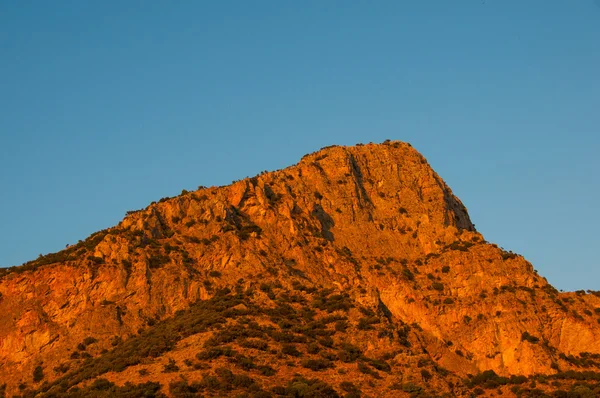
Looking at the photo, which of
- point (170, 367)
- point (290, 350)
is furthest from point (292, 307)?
point (170, 367)

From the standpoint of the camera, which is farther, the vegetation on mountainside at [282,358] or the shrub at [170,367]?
the shrub at [170,367]

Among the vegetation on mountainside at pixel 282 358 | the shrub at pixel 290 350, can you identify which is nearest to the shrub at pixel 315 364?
the vegetation on mountainside at pixel 282 358

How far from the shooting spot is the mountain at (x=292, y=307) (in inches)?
2574

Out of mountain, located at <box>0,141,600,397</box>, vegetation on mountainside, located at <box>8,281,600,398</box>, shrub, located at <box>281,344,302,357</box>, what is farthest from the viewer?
shrub, located at <box>281,344,302,357</box>

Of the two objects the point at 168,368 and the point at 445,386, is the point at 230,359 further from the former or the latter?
the point at 445,386

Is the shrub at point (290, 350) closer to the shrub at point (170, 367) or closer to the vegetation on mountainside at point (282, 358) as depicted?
the vegetation on mountainside at point (282, 358)

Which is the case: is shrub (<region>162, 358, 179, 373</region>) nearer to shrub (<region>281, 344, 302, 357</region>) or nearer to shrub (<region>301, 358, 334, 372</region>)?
shrub (<region>281, 344, 302, 357</region>)

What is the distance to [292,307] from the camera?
75312 millimetres

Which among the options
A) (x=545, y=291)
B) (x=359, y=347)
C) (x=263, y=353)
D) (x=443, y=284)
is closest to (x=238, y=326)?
(x=263, y=353)

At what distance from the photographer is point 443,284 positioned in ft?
272

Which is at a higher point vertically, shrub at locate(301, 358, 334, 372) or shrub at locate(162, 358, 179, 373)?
shrub at locate(162, 358, 179, 373)

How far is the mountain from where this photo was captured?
65375mm

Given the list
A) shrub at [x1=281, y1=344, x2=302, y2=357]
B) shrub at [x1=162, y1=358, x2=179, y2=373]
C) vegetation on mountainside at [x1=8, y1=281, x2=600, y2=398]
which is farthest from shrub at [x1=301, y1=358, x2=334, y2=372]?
shrub at [x1=162, y1=358, x2=179, y2=373]

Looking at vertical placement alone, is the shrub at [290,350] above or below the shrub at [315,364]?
above
